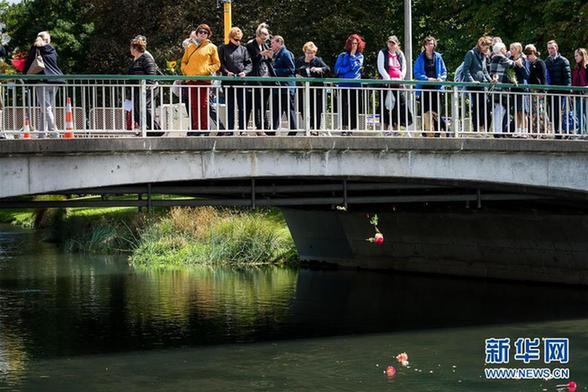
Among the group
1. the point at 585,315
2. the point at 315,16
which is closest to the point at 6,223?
the point at 315,16

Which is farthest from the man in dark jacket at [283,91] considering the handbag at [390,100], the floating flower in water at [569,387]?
the floating flower in water at [569,387]

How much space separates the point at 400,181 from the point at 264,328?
3.58 meters

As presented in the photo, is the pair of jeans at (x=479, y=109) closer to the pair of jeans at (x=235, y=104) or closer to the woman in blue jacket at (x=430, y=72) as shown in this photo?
the woman in blue jacket at (x=430, y=72)

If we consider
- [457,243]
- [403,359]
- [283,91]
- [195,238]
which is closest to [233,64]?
[283,91]

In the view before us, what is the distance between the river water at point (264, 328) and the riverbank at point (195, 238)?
3.55 ft

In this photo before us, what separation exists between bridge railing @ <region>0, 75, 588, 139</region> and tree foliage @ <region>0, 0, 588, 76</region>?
900cm

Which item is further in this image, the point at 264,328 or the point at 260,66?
the point at 264,328

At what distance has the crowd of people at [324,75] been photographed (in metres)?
18.5

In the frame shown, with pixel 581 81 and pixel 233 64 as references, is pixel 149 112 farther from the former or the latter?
pixel 581 81

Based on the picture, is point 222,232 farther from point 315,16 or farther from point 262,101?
point 262,101

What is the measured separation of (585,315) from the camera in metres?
23.0

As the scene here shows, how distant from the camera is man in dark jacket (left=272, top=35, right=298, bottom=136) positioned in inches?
742

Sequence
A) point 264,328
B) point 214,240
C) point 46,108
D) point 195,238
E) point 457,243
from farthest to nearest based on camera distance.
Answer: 1. point 195,238
2. point 214,240
3. point 457,243
4. point 264,328
5. point 46,108

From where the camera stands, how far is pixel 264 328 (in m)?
22.0
